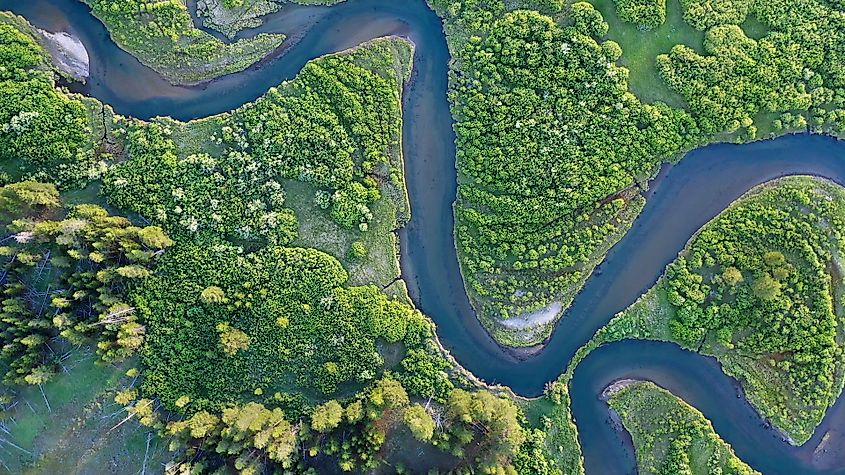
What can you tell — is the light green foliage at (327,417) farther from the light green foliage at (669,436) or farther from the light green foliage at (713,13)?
the light green foliage at (713,13)

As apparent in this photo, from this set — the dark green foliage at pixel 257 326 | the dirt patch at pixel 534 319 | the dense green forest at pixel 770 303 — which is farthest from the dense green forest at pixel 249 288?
the dense green forest at pixel 770 303

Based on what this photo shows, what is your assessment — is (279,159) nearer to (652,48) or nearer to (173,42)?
(173,42)

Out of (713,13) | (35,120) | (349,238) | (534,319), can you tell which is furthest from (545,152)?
(35,120)

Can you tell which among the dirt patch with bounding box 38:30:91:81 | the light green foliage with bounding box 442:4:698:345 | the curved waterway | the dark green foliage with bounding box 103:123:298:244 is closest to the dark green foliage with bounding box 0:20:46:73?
the dirt patch with bounding box 38:30:91:81

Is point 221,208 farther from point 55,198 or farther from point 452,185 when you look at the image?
point 452,185

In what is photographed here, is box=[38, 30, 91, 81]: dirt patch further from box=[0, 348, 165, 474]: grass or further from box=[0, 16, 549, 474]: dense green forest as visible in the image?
box=[0, 348, 165, 474]: grass

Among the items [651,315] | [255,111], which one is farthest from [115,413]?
[651,315]
